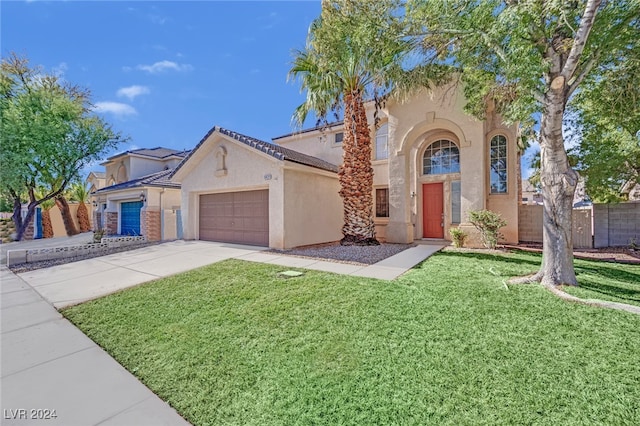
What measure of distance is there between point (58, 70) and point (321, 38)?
64.6ft

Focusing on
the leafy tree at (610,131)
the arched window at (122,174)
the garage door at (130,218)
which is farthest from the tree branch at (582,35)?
the arched window at (122,174)

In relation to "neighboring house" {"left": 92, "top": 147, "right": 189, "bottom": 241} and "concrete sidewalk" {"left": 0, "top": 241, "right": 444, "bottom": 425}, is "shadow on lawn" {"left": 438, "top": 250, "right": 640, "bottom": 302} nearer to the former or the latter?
"concrete sidewalk" {"left": 0, "top": 241, "right": 444, "bottom": 425}

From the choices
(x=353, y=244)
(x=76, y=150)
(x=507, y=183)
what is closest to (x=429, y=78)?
(x=507, y=183)

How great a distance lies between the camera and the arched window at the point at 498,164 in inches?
512

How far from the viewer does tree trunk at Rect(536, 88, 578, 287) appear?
6043 millimetres

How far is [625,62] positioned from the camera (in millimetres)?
7082

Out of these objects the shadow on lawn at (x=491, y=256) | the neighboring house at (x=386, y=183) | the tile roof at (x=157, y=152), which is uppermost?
the tile roof at (x=157, y=152)

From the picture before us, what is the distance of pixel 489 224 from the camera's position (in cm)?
1091

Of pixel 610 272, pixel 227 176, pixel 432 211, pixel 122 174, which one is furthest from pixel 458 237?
pixel 122 174

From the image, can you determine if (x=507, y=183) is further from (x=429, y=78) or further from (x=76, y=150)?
(x=76, y=150)

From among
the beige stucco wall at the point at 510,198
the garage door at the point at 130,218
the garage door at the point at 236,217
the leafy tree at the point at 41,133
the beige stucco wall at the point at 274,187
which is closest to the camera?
the beige stucco wall at the point at 274,187

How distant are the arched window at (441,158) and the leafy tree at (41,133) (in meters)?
20.7

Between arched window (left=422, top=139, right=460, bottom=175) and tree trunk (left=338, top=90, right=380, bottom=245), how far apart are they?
4302mm

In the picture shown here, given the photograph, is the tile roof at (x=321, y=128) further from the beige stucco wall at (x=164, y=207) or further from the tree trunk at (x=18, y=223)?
the tree trunk at (x=18, y=223)
